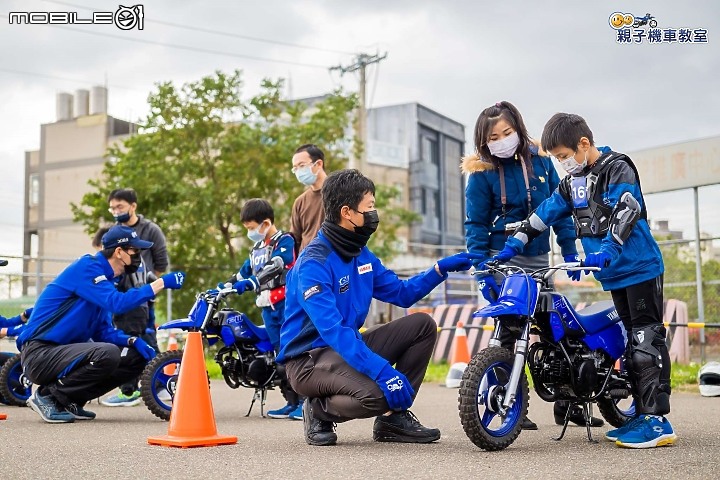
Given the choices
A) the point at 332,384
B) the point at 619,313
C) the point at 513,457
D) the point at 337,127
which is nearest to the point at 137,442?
the point at 332,384

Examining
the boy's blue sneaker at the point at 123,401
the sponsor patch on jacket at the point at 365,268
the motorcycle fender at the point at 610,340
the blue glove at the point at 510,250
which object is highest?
the blue glove at the point at 510,250

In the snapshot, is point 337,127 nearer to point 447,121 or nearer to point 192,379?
point 192,379

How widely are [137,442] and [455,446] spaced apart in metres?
1.87

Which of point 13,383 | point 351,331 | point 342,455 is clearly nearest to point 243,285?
point 351,331

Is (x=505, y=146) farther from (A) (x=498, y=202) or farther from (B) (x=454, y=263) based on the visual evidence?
(B) (x=454, y=263)

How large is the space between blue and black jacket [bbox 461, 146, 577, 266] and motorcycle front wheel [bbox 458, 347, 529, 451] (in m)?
1.32

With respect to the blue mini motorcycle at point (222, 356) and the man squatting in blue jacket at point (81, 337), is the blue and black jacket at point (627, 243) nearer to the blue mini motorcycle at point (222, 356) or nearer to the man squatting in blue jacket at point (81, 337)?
the blue mini motorcycle at point (222, 356)

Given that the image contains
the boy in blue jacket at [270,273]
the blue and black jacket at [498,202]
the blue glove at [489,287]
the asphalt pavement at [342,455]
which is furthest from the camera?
the boy in blue jacket at [270,273]

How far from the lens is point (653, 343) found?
17.2 ft

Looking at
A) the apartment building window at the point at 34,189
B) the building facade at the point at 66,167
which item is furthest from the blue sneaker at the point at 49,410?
the apartment building window at the point at 34,189

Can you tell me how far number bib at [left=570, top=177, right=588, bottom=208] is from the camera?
5387 millimetres

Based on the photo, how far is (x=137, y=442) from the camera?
5684mm

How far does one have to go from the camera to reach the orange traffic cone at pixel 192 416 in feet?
17.7

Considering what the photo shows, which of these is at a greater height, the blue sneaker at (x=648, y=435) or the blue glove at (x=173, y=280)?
the blue glove at (x=173, y=280)
